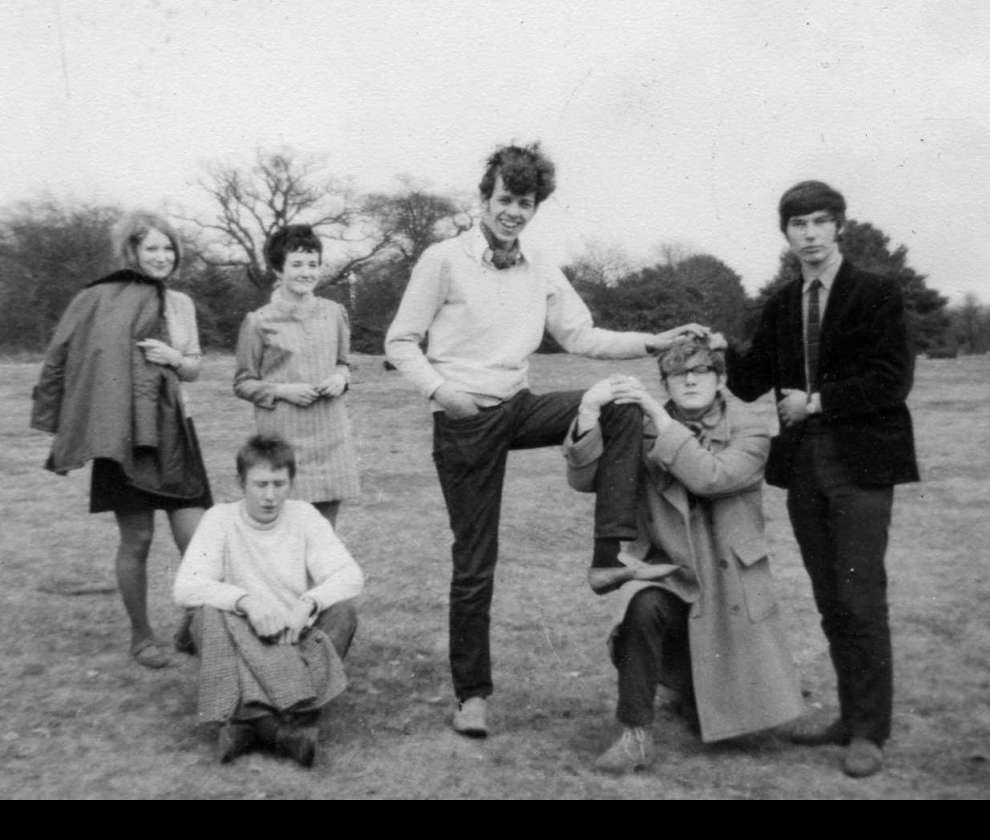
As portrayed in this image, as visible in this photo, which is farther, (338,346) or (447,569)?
(447,569)

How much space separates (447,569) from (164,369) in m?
2.79

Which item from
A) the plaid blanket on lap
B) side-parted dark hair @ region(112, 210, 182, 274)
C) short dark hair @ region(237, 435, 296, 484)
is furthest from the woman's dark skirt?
the plaid blanket on lap

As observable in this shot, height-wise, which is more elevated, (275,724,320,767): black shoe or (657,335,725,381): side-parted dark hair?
(657,335,725,381): side-parted dark hair

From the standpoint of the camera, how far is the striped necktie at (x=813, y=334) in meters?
4.14

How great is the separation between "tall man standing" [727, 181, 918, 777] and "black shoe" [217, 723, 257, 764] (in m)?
2.07

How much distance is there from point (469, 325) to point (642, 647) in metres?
1.37

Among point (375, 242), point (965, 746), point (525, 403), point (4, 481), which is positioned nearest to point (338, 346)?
point (525, 403)

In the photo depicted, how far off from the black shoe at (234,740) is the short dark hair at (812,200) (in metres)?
→ 2.78

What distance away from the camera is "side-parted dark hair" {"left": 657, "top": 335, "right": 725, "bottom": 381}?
13.6 feet

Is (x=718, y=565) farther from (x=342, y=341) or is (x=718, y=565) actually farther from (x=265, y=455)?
(x=342, y=341)

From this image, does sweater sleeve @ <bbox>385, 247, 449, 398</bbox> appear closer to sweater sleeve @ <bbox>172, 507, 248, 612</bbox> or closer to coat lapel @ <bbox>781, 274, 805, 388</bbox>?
sweater sleeve @ <bbox>172, 507, 248, 612</bbox>

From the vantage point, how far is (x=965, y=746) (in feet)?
13.5

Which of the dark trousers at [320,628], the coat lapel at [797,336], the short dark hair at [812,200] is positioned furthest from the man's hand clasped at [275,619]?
the short dark hair at [812,200]
